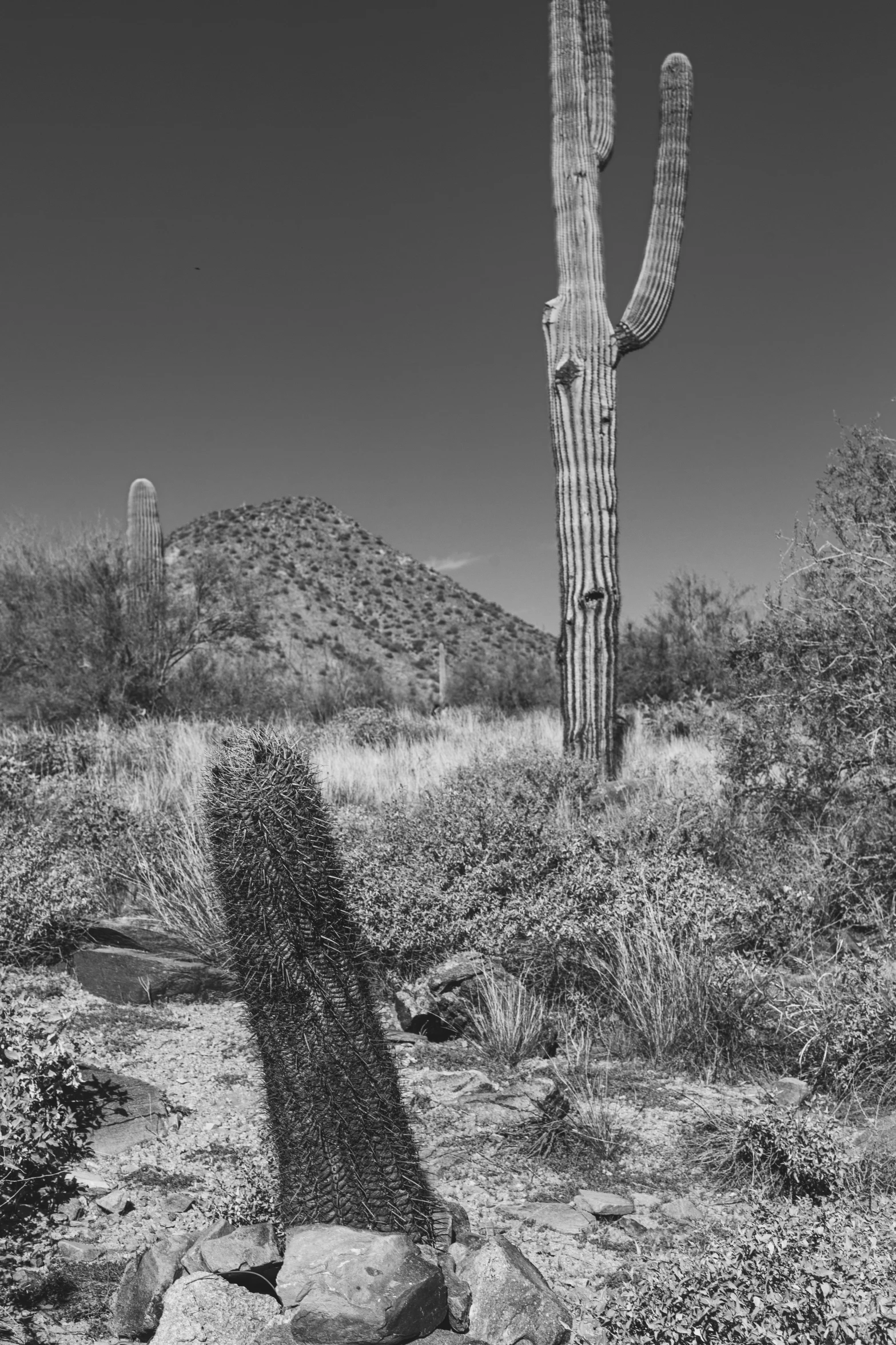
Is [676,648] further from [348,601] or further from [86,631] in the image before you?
[348,601]

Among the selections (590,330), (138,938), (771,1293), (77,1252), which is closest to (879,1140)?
(771,1293)

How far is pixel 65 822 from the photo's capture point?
730 cm

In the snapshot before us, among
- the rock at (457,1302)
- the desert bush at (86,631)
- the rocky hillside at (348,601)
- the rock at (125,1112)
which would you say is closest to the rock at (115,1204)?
the rock at (125,1112)

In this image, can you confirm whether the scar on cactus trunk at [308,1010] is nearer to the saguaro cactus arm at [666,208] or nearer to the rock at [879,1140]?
the rock at [879,1140]

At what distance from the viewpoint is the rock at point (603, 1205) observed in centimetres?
317

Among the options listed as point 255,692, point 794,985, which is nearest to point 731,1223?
point 794,985

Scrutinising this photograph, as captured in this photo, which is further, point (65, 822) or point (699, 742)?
point (699, 742)

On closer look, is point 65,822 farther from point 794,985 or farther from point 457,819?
point 794,985

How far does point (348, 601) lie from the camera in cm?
4581

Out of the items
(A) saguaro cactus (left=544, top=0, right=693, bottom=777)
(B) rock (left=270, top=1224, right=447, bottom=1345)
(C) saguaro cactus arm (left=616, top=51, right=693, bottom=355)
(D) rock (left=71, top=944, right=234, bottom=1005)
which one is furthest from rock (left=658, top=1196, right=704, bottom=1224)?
(C) saguaro cactus arm (left=616, top=51, right=693, bottom=355)

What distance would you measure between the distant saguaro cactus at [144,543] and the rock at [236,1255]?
14.7 metres

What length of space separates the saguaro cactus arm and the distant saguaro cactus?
1034 centimetres

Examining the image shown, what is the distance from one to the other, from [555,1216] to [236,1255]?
3.61 ft

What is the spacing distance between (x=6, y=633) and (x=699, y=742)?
12.6 m
